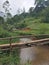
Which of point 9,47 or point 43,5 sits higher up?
point 9,47

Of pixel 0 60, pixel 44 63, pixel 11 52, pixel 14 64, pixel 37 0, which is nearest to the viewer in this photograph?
pixel 14 64

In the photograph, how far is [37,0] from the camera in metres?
37.6

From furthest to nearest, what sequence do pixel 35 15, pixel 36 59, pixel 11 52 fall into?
pixel 35 15 < pixel 36 59 < pixel 11 52

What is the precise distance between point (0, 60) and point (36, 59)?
78.7 inches

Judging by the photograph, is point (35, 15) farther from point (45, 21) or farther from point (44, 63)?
point (44, 63)

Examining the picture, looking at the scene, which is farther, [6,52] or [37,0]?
[37,0]

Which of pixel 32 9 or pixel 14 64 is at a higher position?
pixel 14 64

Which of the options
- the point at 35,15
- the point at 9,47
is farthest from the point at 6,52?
the point at 35,15

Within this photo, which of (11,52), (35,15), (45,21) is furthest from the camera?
(35,15)

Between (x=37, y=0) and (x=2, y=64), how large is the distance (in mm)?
34177

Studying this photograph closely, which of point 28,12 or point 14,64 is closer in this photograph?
point 14,64

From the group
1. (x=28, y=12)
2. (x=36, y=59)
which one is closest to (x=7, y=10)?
(x=28, y=12)

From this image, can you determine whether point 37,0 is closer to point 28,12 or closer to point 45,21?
point 28,12

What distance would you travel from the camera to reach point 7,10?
27.6 metres
